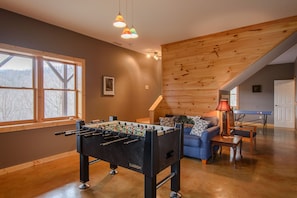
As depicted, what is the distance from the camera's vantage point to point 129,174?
3.04 m

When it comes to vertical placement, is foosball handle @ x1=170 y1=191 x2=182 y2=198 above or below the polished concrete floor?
above

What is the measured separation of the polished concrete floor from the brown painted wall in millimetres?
407

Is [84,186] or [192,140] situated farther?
[192,140]

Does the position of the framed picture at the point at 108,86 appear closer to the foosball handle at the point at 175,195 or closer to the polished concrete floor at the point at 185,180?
the polished concrete floor at the point at 185,180

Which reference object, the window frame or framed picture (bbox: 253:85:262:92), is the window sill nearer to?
the window frame

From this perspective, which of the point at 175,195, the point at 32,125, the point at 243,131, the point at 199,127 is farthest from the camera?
the point at 243,131

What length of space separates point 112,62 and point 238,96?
670cm

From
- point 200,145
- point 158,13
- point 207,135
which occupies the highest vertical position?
point 158,13

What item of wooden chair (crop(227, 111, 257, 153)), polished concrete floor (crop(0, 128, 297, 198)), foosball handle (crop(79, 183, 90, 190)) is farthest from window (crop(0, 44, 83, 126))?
wooden chair (crop(227, 111, 257, 153))

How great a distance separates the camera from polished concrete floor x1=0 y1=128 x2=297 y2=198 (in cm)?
245

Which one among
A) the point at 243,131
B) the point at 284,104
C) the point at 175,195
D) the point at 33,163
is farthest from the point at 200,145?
the point at 284,104

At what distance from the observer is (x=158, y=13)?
3312 millimetres

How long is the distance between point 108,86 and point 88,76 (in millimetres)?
667

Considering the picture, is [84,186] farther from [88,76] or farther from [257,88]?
[257,88]
